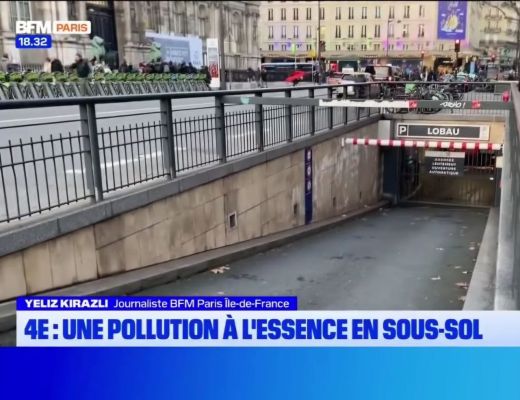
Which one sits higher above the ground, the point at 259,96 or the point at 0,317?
the point at 259,96

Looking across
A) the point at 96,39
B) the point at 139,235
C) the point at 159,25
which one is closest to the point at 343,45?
the point at 139,235

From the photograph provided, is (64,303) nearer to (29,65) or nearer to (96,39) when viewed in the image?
(29,65)

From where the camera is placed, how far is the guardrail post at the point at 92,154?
218 inches

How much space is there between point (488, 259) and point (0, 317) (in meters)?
7.21

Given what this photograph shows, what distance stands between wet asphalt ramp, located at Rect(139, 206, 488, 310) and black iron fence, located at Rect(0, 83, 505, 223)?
4.53ft

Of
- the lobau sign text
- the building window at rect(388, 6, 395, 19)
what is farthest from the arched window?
the lobau sign text

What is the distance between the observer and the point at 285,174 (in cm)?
1083

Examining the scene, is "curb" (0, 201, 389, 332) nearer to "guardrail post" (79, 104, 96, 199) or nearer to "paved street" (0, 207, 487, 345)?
"paved street" (0, 207, 487, 345)

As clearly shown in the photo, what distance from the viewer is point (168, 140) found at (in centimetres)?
701

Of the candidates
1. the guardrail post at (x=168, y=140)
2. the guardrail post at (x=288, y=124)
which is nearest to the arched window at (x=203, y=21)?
the guardrail post at (x=288, y=124)

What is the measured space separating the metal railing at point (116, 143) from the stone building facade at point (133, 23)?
11836mm

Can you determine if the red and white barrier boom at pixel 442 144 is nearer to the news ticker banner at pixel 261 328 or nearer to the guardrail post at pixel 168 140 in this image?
the guardrail post at pixel 168 140

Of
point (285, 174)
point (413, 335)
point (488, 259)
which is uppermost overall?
point (413, 335)

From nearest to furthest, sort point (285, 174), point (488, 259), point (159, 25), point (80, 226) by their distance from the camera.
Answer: point (80, 226)
point (488, 259)
point (285, 174)
point (159, 25)
